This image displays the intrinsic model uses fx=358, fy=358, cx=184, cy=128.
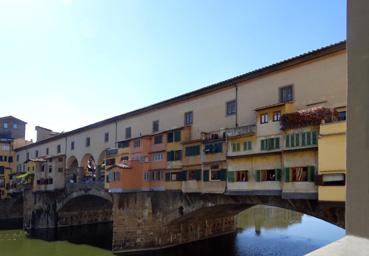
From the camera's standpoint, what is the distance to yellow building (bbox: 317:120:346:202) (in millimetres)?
18219

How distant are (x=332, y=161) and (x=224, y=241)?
22.3 metres

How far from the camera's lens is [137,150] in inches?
1398

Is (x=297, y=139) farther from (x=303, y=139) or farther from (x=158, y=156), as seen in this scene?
(x=158, y=156)

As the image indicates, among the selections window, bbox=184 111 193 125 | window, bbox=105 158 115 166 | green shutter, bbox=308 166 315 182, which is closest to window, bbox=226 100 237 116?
window, bbox=184 111 193 125

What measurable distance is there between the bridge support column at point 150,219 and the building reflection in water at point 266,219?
12.8 meters

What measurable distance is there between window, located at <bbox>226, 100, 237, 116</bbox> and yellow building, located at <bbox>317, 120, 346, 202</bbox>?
9.86 metres

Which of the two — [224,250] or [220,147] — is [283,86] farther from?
[224,250]

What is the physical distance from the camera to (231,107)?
28.8 meters

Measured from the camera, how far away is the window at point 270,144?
74.0 feet

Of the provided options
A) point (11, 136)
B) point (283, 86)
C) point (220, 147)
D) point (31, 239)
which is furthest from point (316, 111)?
point (11, 136)

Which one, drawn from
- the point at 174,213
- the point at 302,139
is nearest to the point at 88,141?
the point at 174,213

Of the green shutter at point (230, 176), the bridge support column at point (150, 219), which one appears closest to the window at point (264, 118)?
the green shutter at point (230, 176)

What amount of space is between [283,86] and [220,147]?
652 centimetres

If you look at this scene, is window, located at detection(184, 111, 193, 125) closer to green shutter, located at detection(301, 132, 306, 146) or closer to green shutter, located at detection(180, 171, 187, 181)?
green shutter, located at detection(180, 171, 187, 181)
